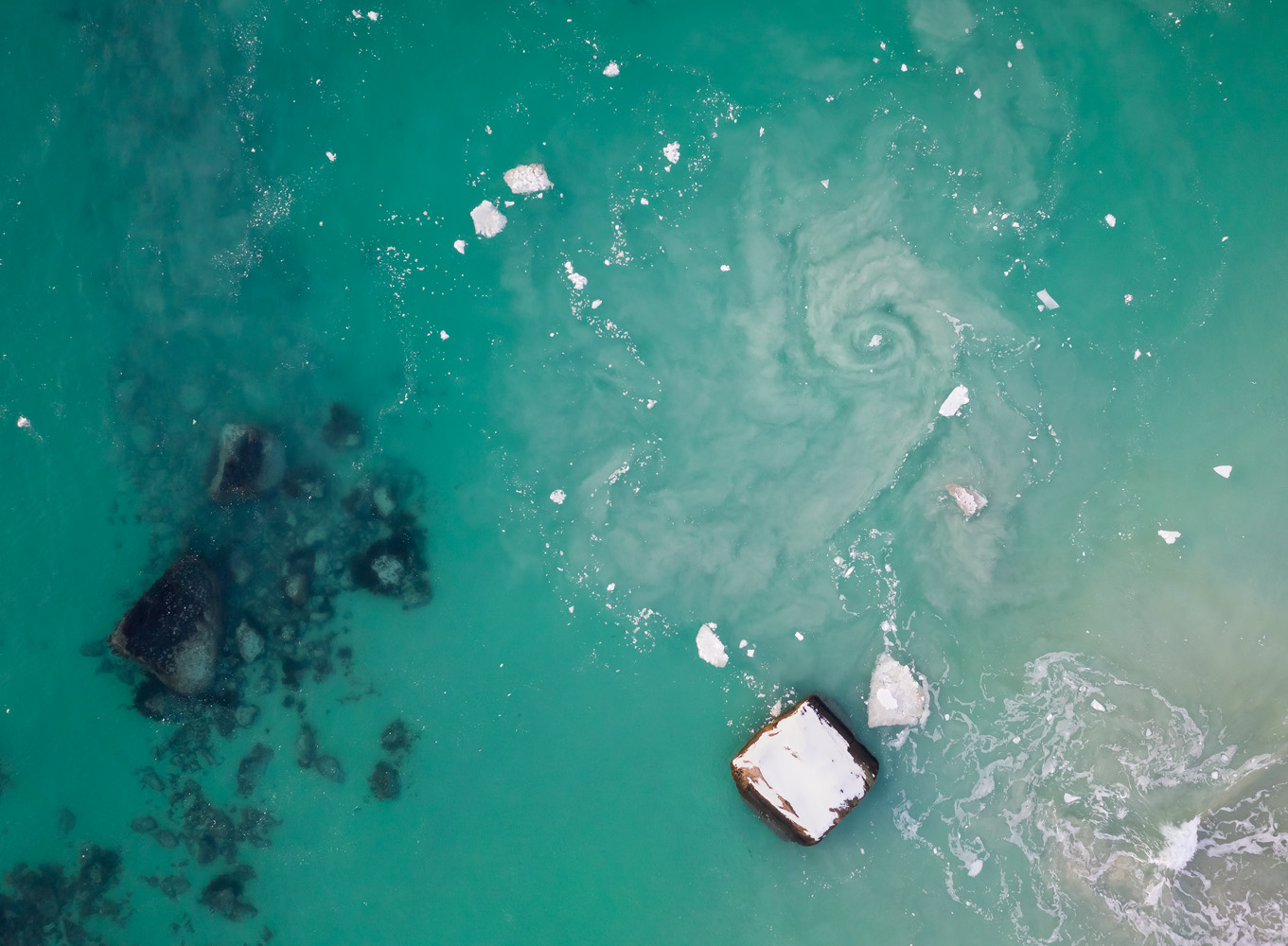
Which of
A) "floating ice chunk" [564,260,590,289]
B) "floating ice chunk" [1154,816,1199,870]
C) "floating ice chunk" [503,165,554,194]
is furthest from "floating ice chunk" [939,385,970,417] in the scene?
"floating ice chunk" [1154,816,1199,870]

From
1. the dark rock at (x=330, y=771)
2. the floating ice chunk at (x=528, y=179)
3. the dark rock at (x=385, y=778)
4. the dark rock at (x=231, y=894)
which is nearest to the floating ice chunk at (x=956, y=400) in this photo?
the floating ice chunk at (x=528, y=179)

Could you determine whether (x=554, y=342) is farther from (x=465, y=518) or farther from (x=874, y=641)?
(x=874, y=641)

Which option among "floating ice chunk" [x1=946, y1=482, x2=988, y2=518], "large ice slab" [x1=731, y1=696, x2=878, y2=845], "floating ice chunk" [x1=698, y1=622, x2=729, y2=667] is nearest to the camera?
"large ice slab" [x1=731, y1=696, x2=878, y2=845]

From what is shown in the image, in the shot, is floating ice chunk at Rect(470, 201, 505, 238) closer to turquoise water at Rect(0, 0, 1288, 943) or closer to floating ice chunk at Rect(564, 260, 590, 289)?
turquoise water at Rect(0, 0, 1288, 943)

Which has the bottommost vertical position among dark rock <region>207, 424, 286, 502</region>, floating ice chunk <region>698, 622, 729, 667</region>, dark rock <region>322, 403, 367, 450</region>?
floating ice chunk <region>698, 622, 729, 667</region>

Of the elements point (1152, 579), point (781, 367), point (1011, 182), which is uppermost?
point (1011, 182)

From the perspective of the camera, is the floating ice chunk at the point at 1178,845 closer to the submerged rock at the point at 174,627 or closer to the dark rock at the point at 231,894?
the dark rock at the point at 231,894

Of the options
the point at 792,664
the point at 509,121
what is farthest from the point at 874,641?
the point at 509,121
